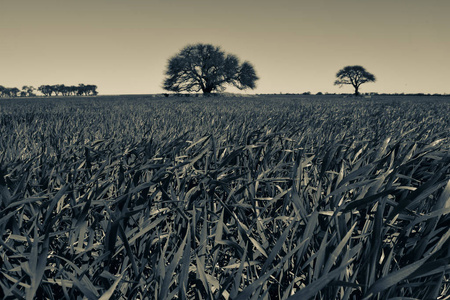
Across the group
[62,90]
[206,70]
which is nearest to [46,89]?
[62,90]

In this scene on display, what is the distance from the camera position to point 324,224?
0.93 metres

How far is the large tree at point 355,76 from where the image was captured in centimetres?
6798

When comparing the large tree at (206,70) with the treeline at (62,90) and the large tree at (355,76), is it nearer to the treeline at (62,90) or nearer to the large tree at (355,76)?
the large tree at (355,76)

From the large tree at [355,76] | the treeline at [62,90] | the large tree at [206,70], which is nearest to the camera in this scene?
the large tree at [206,70]

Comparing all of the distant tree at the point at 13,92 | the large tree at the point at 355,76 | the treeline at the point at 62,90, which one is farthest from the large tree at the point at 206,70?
the distant tree at the point at 13,92

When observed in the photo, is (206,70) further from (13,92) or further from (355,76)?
(13,92)

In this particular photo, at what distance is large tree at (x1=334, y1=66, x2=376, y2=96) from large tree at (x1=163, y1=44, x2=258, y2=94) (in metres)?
32.5

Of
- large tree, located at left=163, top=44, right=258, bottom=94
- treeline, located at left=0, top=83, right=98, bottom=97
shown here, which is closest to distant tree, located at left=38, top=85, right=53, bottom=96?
treeline, located at left=0, top=83, right=98, bottom=97

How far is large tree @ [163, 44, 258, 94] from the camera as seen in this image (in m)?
45.0

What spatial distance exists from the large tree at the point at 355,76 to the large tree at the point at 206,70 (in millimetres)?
32469

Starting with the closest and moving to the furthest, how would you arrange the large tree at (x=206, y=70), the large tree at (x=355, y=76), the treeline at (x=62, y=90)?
the large tree at (x=206, y=70) → the large tree at (x=355, y=76) → the treeline at (x=62, y=90)

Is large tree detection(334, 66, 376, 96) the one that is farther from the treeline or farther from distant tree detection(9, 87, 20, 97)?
distant tree detection(9, 87, 20, 97)

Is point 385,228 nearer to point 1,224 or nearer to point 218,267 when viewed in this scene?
point 218,267

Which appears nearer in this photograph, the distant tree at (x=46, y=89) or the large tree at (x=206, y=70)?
the large tree at (x=206, y=70)
